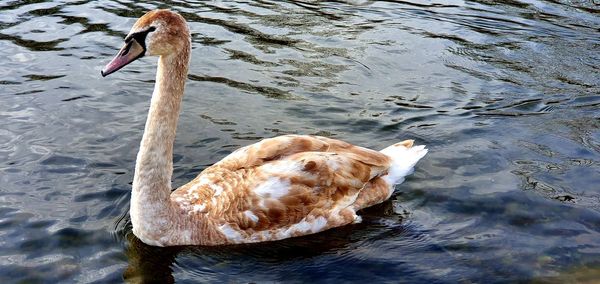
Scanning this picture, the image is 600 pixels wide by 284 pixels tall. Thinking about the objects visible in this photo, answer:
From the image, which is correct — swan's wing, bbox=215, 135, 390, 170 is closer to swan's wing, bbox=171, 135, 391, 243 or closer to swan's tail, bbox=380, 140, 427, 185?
A: swan's wing, bbox=171, 135, 391, 243

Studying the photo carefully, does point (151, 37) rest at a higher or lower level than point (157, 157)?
higher

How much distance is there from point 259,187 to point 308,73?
511 cm

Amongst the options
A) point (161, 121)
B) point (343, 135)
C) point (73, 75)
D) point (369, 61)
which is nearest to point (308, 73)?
point (369, 61)

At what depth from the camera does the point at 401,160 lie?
8.45 meters

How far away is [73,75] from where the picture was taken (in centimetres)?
1169

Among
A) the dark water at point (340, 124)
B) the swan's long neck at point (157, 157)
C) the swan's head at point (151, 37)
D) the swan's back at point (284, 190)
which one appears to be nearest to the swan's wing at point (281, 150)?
the swan's back at point (284, 190)

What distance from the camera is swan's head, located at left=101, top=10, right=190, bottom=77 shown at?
21.9ft

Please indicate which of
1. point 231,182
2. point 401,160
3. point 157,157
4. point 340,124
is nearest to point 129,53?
point 157,157

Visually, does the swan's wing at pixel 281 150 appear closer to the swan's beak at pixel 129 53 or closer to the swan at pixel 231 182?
the swan at pixel 231 182

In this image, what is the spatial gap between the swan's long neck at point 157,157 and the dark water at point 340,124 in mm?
315

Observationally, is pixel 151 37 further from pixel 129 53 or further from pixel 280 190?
pixel 280 190

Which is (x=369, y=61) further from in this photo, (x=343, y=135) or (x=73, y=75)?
(x=73, y=75)

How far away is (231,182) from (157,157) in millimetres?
807

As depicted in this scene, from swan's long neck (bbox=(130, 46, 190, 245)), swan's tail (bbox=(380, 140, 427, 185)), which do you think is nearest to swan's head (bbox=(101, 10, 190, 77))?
swan's long neck (bbox=(130, 46, 190, 245))
